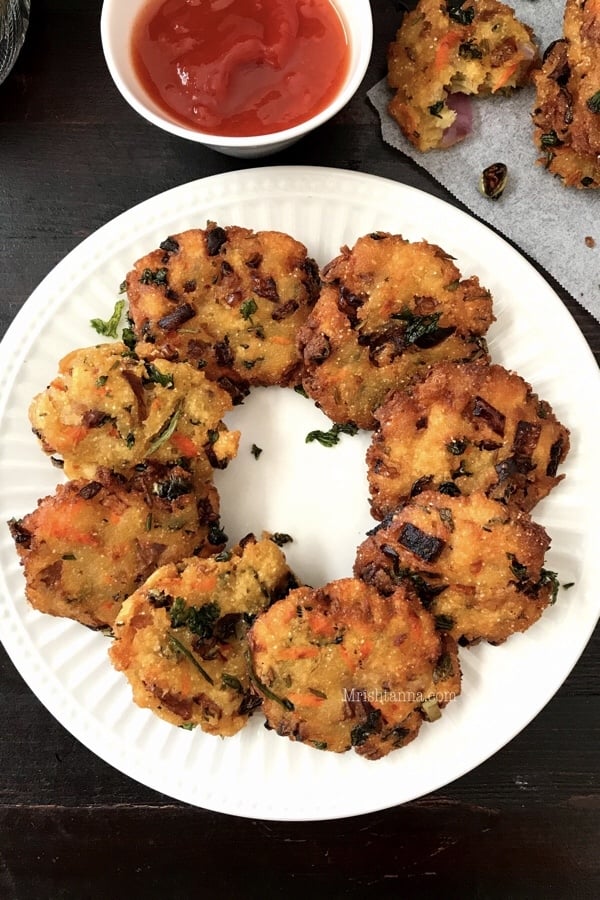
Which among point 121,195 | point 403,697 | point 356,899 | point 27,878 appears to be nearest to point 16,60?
point 121,195

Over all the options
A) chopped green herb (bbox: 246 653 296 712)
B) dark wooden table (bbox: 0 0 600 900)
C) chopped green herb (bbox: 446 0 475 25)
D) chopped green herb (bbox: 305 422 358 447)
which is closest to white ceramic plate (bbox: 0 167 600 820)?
chopped green herb (bbox: 305 422 358 447)

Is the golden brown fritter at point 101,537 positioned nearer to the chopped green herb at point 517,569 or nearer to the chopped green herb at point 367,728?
the chopped green herb at point 367,728

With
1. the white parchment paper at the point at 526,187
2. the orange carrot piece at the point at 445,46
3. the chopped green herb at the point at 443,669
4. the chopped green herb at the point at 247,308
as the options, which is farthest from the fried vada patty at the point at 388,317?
the chopped green herb at the point at 443,669

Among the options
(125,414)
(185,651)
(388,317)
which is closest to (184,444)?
(125,414)

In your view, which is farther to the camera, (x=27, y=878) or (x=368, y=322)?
(x=27, y=878)

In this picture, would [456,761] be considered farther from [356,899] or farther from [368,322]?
[368,322]

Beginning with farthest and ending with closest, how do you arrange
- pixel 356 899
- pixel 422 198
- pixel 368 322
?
pixel 356 899, pixel 422 198, pixel 368 322

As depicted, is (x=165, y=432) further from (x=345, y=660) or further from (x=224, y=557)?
(x=345, y=660)

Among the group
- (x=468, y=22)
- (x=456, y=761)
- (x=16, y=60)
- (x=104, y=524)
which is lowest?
(x=456, y=761)
